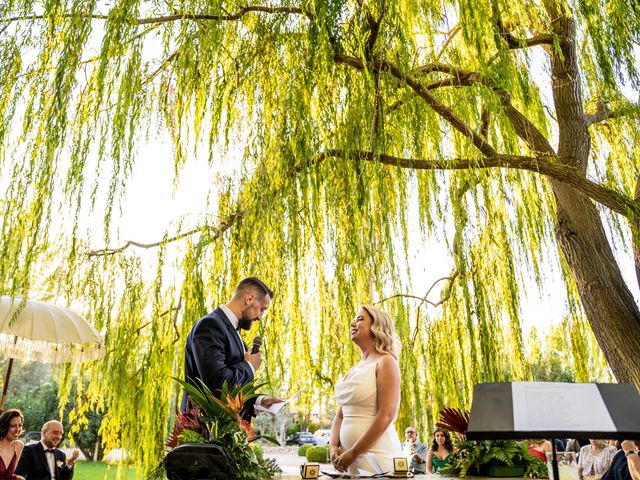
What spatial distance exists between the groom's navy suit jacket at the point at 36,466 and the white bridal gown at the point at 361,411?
3.49 m

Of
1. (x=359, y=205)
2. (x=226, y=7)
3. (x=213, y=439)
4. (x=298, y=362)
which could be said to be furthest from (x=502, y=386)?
(x=226, y=7)

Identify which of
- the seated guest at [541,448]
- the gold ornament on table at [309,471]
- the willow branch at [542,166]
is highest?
the willow branch at [542,166]

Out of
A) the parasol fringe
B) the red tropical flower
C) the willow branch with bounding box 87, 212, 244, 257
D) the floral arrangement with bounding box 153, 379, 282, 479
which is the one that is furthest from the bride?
the parasol fringe

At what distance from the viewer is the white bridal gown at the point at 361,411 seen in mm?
2756

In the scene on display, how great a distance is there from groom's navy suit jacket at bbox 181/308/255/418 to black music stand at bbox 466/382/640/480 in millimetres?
1139

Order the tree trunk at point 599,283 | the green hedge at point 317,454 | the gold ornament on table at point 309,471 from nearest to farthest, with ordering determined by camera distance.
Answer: the gold ornament on table at point 309,471
the tree trunk at point 599,283
the green hedge at point 317,454

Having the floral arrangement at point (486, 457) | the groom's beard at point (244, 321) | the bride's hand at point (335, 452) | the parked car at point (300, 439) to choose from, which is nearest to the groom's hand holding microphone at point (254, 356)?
the groom's beard at point (244, 321)

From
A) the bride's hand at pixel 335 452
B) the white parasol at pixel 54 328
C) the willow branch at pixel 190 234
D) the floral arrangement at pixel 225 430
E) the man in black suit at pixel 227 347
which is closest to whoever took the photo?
the floral arrangement at pixel 225 430

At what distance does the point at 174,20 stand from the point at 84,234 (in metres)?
1.39

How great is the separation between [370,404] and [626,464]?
2.45m

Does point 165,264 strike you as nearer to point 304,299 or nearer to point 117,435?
point 304,299

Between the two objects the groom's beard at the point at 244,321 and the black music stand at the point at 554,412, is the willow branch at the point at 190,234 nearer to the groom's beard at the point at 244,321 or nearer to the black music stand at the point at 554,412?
the groom's beard at the point at 244,321

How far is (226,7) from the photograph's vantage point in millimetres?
3611

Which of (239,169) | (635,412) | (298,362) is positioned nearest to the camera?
(635,412)
